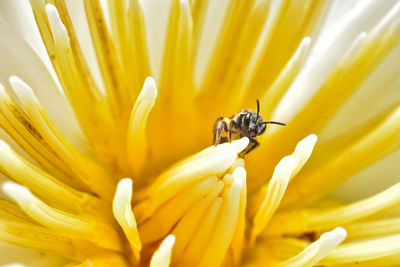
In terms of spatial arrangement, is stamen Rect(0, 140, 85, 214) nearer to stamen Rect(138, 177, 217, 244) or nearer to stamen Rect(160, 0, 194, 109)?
stamen Rect(138, 177, 217, 244)

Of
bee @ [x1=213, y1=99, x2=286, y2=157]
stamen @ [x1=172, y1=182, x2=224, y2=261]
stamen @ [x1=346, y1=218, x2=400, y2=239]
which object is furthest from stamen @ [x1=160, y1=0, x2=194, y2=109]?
stamen @ [x1=346, y1=218, x2=400, y2=239]

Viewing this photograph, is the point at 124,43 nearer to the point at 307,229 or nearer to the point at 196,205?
the point at 196,205

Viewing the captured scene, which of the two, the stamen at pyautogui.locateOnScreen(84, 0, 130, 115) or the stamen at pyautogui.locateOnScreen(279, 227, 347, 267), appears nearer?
the stamen at pyautogui.locateOnScreen(279, 227, 347, 267)

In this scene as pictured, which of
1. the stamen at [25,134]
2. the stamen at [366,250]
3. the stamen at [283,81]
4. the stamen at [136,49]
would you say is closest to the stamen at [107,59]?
the stamen at [136,49]

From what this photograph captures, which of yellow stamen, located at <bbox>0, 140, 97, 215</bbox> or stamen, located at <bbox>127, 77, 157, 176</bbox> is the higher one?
stamen, located at <bbox>127, 77, 157, 176</bbox>

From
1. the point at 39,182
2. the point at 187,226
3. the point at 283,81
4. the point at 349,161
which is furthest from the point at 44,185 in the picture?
the point at 349,161

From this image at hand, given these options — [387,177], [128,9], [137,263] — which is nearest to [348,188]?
[387,177]
